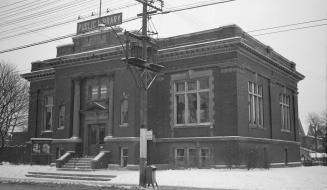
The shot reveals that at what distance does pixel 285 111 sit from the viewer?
135 feet

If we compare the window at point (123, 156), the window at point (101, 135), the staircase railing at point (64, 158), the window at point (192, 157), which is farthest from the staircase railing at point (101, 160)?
the window at point (192, 157)

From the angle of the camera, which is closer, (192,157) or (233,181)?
(233,181)

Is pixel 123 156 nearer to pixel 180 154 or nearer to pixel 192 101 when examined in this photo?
pixel 180 154

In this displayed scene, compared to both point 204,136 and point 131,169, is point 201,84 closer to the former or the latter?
point 204,136

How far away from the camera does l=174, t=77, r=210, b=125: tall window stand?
104ft

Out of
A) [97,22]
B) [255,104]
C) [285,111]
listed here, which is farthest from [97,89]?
[285,111]

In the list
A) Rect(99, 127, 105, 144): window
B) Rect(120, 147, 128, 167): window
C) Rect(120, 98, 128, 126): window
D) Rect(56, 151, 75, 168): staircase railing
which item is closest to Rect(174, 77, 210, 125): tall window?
Rect(120, 98, 128, 126): window

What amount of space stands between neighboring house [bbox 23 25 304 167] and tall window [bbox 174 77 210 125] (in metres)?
0.08

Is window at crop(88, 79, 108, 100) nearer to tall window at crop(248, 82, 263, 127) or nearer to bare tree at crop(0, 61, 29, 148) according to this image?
tall window at crop(248, 82, 263, 127)

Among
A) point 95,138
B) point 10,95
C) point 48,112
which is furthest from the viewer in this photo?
point 10,95

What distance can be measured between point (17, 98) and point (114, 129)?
27801mm

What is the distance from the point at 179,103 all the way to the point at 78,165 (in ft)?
30.3

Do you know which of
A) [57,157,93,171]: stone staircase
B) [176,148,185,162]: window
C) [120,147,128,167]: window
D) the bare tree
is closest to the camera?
[57,157,93,171]: stone staircase

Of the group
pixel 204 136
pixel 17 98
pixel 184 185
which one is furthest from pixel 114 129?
pixel 17 98
